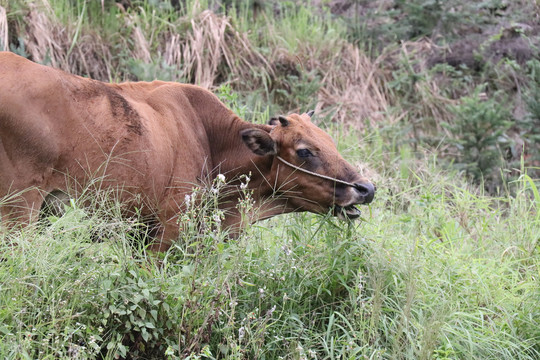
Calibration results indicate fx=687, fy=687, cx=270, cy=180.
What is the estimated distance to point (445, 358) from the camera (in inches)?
151

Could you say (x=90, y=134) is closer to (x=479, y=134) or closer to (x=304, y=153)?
(x=304, y=153)

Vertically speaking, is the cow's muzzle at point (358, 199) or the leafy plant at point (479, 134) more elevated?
the cow's muzzle at point (358, 199)

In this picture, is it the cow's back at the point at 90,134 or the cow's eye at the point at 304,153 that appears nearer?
the cow's back at the point at 90,134

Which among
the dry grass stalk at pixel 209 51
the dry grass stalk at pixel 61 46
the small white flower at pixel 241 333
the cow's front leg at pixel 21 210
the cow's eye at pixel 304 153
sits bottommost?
the dry grass stalk at pixel 209 51

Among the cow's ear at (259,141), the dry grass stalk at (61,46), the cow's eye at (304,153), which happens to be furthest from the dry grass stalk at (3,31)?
the cow's eye at (304,153)

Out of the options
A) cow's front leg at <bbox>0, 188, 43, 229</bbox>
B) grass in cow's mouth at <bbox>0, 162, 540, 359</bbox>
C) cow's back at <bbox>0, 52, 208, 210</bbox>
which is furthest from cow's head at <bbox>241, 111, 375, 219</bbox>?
cow's front leg at <bbox>0, 188, 43, 229</bbox>

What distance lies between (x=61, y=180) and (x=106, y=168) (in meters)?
0.31

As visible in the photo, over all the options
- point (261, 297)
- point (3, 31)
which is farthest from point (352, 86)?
point (261, 297)

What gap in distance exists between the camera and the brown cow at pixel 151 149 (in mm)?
4184

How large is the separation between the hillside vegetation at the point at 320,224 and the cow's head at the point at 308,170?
0.65 feet

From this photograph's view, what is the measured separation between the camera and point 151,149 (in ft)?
15.5

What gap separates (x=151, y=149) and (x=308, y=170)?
119cm

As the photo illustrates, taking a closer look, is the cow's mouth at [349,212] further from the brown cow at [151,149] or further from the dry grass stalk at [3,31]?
the dry grass stalk at [3,31]

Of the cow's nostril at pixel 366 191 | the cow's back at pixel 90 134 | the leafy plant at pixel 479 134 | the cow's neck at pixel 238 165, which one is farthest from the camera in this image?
the leafy plant at pixel 479 134
